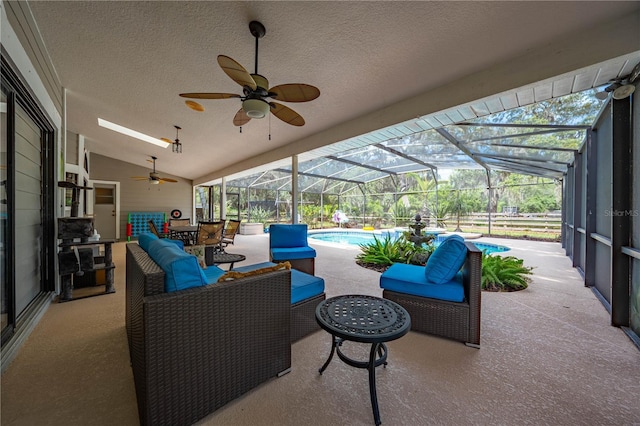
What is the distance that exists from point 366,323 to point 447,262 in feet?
3.51

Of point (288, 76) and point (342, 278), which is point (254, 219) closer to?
point (342, 278)

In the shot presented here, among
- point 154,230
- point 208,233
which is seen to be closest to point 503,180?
point 208,233

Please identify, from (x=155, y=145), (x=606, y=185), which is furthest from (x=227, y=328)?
(x=155, y=145)

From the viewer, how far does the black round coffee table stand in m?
1.34

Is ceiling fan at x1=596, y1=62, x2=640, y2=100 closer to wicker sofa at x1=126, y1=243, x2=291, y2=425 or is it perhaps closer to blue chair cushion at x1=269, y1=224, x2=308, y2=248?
wicker sofa at x1=126, y1=243, x2=291, y2=425

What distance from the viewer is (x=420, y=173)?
11648 millimetres

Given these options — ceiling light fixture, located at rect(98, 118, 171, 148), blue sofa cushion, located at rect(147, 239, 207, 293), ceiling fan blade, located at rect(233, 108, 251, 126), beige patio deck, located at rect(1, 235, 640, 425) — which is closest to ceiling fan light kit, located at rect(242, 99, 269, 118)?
ceiling fan blade, located at rect(233, 108, 251, 126)

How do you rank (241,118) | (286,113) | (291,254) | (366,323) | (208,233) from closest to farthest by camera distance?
(366,323)
(286,113)
(241,118)
(291,254)
(208,233)

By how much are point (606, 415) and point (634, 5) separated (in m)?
2.70

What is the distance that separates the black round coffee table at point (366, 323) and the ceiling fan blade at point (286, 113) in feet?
6.17

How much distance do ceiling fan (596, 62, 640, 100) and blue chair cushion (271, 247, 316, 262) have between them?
372 centimetres

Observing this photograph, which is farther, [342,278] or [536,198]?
[536,198]

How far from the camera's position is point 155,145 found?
21.7 ft

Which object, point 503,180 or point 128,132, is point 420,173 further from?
point 128,132
